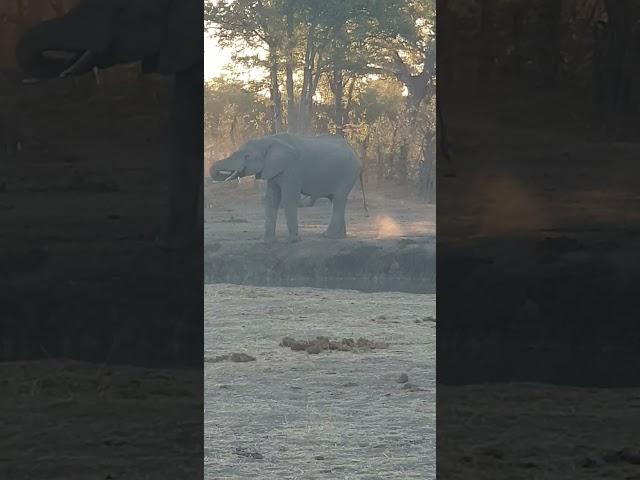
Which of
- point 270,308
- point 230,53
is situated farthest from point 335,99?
point 270,308

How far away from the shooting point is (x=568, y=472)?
14.9 feet

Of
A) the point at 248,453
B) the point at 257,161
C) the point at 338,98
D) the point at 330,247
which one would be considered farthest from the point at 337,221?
the point at 248,453

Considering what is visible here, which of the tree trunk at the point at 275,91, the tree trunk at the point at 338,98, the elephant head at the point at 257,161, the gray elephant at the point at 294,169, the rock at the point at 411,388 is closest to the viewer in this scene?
the rock at the point at 411,388

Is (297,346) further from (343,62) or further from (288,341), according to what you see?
(343,62)

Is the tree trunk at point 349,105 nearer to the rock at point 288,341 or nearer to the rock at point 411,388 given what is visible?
the rock at point 288,341

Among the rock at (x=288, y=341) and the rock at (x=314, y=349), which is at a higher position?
the rock at (x=288, y=341)

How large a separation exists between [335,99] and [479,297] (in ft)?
81.0

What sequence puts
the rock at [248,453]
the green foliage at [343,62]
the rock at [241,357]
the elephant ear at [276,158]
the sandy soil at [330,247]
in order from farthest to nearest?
the green foliage at [343,62] < the sandy soil at [330,247] < the elephant ear at [276,158] < the rock at [241,357] < the rock at [248,453]
